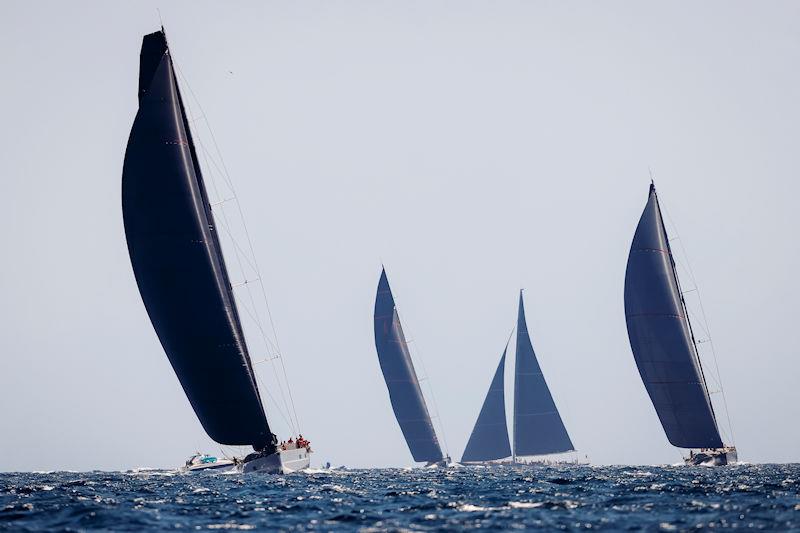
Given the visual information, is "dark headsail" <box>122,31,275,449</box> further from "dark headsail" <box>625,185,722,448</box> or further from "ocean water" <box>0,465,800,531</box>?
"dark headsail" <box>625,185,722,448</box>

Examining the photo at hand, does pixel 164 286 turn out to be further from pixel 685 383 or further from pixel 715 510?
pixel 685 383

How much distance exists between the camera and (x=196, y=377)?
5175 centimetres

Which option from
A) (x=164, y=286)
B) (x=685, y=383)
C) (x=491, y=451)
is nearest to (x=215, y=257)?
(x=164, y=286)

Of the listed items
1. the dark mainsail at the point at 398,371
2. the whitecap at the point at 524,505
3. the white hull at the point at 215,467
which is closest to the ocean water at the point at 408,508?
the whitecap at the point at 524,505

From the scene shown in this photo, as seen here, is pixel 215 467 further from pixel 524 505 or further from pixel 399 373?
pixel 524 505

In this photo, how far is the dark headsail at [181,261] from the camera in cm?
4994

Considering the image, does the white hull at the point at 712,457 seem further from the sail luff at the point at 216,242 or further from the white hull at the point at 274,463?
the sail luff at the point at 216,242

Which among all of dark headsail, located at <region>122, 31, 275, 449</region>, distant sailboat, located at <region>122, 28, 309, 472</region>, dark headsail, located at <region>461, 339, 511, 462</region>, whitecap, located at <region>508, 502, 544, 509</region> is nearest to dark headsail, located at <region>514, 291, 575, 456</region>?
dark headsail, located at <region>461, 339, 511, 462</region>

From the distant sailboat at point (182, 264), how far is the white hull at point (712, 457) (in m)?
35.0

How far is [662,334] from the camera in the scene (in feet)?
234

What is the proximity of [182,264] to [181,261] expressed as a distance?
148 millimetres

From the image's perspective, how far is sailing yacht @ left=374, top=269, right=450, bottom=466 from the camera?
9681cm

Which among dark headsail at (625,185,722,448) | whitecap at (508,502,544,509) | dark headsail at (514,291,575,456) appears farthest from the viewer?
dark headsail at (514,291,575,456)

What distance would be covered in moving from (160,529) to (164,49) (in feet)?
111
